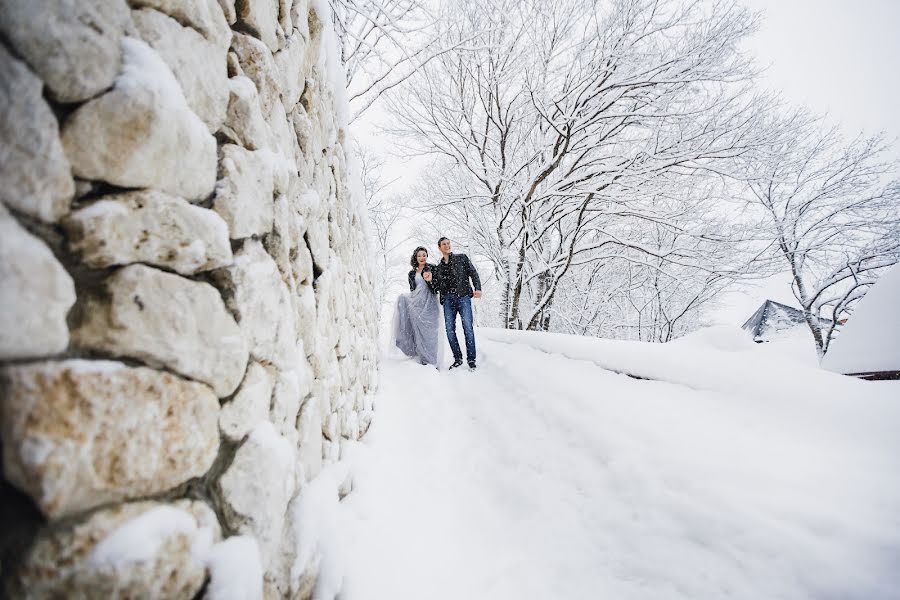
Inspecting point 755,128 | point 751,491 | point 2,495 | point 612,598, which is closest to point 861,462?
point 751,491

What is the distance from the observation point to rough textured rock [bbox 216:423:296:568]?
2.53ft

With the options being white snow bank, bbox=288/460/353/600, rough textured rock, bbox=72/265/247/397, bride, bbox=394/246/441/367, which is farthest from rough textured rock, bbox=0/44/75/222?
bride, bbox=394/246/441/367

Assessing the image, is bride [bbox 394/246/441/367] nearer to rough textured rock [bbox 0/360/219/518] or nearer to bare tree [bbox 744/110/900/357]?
rough textured rock [bbox 0/360/219/518]

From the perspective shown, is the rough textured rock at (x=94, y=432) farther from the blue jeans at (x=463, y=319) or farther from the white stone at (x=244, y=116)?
the blue jeans at (x=463, y=319)

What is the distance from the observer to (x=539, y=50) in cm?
520

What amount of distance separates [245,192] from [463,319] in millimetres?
3039

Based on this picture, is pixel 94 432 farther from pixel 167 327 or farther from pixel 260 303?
pixel 260 303

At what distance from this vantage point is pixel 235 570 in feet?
2.35

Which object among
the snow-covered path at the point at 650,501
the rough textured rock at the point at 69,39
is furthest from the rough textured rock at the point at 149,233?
the snow-covered path at the point at 650,501

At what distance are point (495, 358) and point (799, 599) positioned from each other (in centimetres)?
295

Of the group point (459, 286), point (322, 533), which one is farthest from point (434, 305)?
point (322, 533)

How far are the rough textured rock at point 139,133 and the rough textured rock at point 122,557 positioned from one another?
1.80 feet

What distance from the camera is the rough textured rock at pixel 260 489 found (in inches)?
30.4

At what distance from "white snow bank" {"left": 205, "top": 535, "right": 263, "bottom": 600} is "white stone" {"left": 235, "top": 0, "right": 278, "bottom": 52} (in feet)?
4.43
